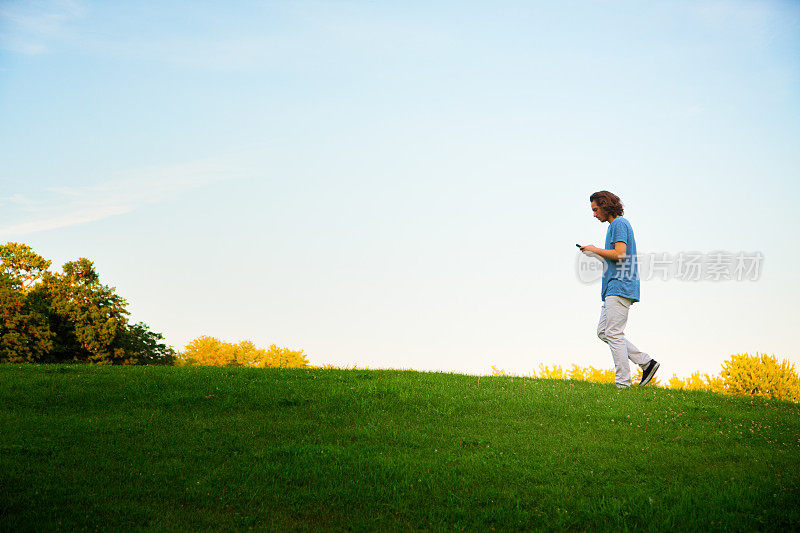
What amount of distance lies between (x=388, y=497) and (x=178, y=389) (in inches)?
292

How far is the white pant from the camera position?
563 inches

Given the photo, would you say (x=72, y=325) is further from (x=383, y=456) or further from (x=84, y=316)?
(x=383, y=456)

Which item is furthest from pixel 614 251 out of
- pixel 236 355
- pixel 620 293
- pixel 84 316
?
pixel 84 316

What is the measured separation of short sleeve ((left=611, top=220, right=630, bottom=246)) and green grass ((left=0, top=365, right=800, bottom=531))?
11.7 feet

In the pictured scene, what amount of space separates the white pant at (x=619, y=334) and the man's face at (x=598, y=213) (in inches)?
82.6

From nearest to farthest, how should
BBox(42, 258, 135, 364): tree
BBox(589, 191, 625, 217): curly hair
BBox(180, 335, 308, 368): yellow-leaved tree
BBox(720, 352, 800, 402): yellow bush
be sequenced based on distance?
BBox(589, 191, 625, 217): curly hair
BBox(720, 352, 800, 402): yellow bush
BBox(180, 335, 308, 368): yellow-leaved tree
BBox(42, 258, 135, 364): tree

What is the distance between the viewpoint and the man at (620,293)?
14273 mm

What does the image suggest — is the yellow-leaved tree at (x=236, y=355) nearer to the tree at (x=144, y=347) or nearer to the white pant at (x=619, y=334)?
the tree at (x=144, y=347)

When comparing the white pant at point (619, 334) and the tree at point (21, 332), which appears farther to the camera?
the tree at point (21, 332)

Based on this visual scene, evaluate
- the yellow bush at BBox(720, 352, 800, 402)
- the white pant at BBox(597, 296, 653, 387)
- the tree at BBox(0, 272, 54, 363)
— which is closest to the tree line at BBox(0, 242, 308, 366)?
the tree at BBox(0, 272, 54, 363)

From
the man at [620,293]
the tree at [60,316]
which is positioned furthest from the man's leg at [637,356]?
the tree at [60,316]

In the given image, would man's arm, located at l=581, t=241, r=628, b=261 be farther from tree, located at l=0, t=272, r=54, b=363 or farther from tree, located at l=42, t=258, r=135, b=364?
tree, located at l=0, t=272, r=54, b=363

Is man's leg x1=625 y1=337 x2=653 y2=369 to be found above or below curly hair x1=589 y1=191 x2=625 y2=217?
below

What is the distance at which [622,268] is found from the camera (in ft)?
47.2
